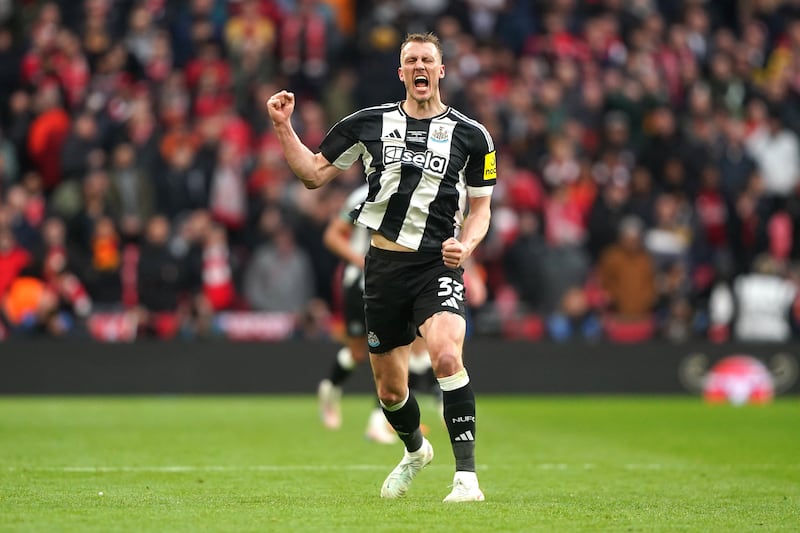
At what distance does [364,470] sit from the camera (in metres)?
9.97

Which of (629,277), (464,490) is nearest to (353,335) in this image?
(464,490)

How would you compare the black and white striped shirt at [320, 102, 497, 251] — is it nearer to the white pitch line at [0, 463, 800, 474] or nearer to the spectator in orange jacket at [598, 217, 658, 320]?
the white pitch line at [0, 463, 800, 474]

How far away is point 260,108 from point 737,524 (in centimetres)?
1439

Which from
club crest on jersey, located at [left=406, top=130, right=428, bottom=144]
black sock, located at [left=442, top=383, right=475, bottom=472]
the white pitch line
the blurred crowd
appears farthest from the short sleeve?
the blurred crowd

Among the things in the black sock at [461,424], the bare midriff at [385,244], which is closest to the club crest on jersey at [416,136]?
the bare midriff at [385,244]

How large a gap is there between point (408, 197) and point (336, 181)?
39.5ft

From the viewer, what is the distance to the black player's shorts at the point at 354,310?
13.0 m

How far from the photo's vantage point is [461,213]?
855 cm

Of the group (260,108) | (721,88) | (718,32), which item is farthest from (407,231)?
(718,32)

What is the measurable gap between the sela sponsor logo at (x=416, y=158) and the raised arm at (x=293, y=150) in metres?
0.37

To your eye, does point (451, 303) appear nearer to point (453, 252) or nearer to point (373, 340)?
point (453, 252)

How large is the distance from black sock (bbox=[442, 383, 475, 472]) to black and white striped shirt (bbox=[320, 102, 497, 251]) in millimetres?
897

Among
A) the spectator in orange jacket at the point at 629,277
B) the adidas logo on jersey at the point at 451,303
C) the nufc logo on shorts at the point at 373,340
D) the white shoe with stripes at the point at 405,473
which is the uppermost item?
the adidas logo on jersey at the point at 451,303

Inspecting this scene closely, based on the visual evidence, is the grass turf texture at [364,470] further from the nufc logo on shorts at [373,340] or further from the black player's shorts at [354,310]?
the black player's shorts at [354,310]
